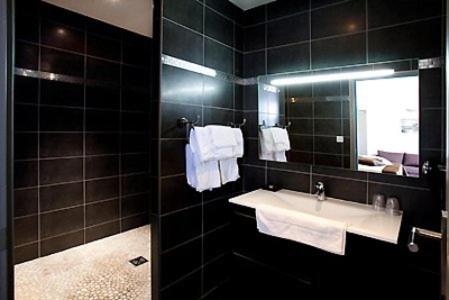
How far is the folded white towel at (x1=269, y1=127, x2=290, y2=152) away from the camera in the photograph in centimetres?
219

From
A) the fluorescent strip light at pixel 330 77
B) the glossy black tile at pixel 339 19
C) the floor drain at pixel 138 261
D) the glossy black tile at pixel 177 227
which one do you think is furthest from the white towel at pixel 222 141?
the floor drain at pixel 138 261

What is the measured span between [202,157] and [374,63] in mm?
1344

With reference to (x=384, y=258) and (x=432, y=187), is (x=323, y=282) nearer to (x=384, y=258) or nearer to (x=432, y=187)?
(x=384, y=258)

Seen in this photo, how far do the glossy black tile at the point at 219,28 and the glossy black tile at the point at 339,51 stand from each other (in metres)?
0.71

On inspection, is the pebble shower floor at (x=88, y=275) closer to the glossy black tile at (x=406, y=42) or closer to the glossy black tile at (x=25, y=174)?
the glossy black tile at (x=25, y=174)

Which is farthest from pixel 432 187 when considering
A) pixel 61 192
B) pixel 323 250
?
pixel 61 192

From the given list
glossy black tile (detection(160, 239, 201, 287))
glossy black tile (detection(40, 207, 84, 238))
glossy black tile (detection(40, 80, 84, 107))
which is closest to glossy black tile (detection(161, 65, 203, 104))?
glossy black tile (detection(160, 239, 201, 287))

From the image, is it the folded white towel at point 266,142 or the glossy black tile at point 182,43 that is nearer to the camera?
the glossy black tile at point 182,43

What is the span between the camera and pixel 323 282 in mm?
1577

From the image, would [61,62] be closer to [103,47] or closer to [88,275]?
[103,47]

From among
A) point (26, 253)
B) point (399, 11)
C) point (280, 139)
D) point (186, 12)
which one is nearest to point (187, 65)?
point (186, 12)

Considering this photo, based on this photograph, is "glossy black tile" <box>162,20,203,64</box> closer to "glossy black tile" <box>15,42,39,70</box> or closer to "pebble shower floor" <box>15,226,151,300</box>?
"glossy black tile" <box>15,42,39,70</box>

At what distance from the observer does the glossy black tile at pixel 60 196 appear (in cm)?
262

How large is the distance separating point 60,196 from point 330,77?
286cm
